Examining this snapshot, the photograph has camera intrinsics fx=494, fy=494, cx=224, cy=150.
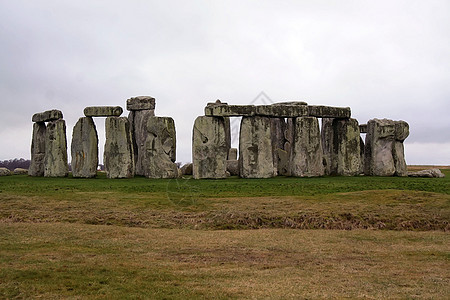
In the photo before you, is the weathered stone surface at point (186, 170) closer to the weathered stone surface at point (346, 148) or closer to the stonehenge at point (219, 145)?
the stonehenge at point (219, 145)

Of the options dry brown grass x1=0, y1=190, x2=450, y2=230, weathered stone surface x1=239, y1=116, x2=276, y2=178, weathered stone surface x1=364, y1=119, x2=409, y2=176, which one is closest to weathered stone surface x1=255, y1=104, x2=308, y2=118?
weathered stone surface x1=239, y1=116, x2=276, y2=178

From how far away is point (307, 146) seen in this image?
23188mm

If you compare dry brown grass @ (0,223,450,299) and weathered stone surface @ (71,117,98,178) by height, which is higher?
weathered stone surface @ (71,117,98,178)

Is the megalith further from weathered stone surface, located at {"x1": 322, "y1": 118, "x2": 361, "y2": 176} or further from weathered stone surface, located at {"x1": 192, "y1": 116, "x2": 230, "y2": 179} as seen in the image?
weathered stone surface, located at {"x1": 322, "y1": 118, "x2": 361, "y2": 176}

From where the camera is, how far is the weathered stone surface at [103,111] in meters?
23.5

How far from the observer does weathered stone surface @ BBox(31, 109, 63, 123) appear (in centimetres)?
2519

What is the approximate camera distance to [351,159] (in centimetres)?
2442

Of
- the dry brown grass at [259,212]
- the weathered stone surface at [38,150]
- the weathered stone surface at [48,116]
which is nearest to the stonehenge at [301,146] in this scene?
the dry brown grass at [259,212]

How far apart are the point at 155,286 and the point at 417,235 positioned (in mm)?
6944

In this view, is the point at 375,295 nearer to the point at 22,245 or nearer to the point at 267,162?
the point at 22,245

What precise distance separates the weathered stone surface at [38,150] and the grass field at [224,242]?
839 cm

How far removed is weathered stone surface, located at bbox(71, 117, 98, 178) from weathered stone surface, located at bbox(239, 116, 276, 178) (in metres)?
7.18

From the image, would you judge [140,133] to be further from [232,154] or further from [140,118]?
[232,154]

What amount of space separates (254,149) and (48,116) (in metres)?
11.0
